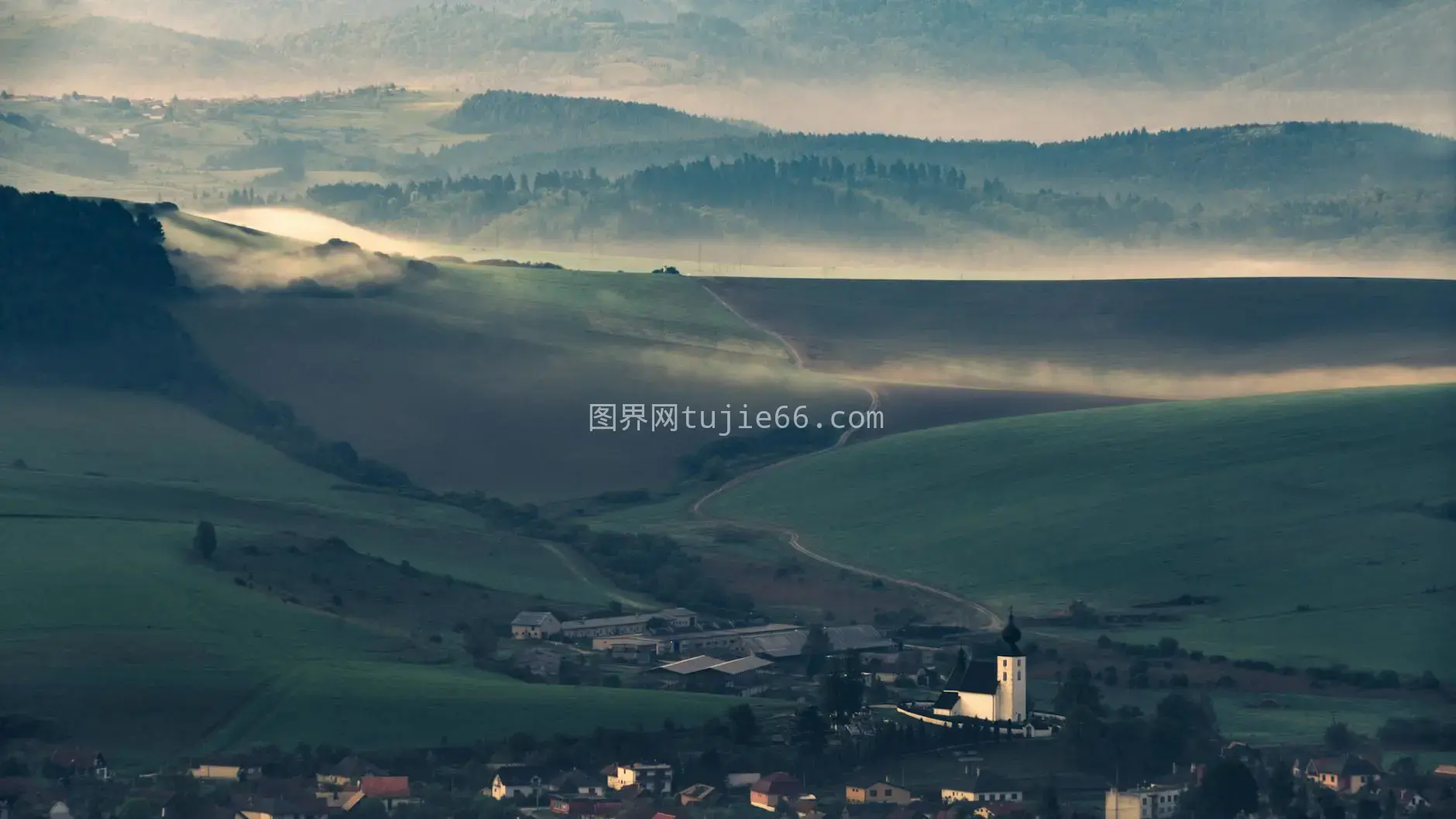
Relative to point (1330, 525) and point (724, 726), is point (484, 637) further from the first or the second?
point (1330, 525)

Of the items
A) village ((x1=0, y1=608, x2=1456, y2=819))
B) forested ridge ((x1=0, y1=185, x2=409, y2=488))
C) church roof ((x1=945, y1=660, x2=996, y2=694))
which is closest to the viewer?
village ((x1=0, y1=608, x2=1456, y2=819))

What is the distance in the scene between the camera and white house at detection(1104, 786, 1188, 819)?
102000mm

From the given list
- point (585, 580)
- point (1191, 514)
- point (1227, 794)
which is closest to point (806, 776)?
point (1227, 794)

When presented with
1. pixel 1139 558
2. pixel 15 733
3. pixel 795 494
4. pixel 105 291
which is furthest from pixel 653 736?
pixel 105 291

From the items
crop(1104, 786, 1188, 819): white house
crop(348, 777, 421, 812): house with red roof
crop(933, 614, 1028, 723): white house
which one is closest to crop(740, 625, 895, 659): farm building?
crop(933, 614, 1028, 723): white house

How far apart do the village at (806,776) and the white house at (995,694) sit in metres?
0.07

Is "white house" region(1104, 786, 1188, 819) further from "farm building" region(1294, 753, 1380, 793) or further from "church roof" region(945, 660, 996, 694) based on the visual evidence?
"church roof" region(945, 660, 996, 694)

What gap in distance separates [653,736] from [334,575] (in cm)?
3503

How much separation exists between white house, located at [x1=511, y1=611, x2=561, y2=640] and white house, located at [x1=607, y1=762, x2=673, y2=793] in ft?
99.1

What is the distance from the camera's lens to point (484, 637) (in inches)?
5305

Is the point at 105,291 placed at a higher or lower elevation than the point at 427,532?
higher

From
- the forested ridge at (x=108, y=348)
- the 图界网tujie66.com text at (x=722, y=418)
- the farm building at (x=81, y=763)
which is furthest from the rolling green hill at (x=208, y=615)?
the 图界网tujie66.com text at (x=722, y=418)

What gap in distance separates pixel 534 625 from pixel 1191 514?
34486 millimetres

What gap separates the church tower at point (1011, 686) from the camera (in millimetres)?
116562
